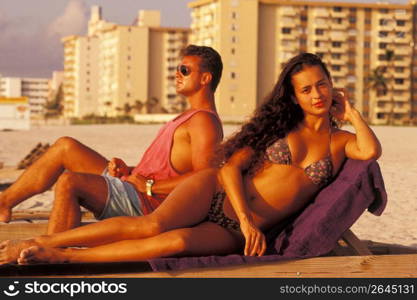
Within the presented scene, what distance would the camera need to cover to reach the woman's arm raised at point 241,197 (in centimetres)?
394

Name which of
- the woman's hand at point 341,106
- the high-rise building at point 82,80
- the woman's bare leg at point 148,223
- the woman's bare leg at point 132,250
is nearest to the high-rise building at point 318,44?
the high-rise building at point 82,80

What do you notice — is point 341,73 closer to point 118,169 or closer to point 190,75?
point 190,75

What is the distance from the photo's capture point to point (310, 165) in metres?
4.18

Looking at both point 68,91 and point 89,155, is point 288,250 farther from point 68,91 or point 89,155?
point 68,91

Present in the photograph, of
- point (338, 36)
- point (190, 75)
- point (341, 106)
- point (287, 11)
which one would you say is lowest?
point (341, 106)

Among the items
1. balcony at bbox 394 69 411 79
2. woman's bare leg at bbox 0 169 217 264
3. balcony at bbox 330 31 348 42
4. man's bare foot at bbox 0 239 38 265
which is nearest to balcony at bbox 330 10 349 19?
balcony at bbox 330 31 348 42

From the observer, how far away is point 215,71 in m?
4.80

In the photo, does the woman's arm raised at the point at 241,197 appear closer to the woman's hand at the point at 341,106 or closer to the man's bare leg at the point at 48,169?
the woman's hand at the point at 341,106

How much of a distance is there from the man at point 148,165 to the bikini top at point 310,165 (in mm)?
449

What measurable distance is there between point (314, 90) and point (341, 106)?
18cm

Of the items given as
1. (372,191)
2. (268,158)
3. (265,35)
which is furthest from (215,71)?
(265,35)

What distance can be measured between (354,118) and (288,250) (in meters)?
0.67

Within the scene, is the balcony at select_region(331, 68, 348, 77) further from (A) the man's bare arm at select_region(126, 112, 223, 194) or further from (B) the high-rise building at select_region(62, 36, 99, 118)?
(A) the man's bare arm at select_region(126, 112, 223, 194)

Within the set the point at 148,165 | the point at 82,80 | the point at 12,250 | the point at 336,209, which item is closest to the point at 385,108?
the point at 82,80
